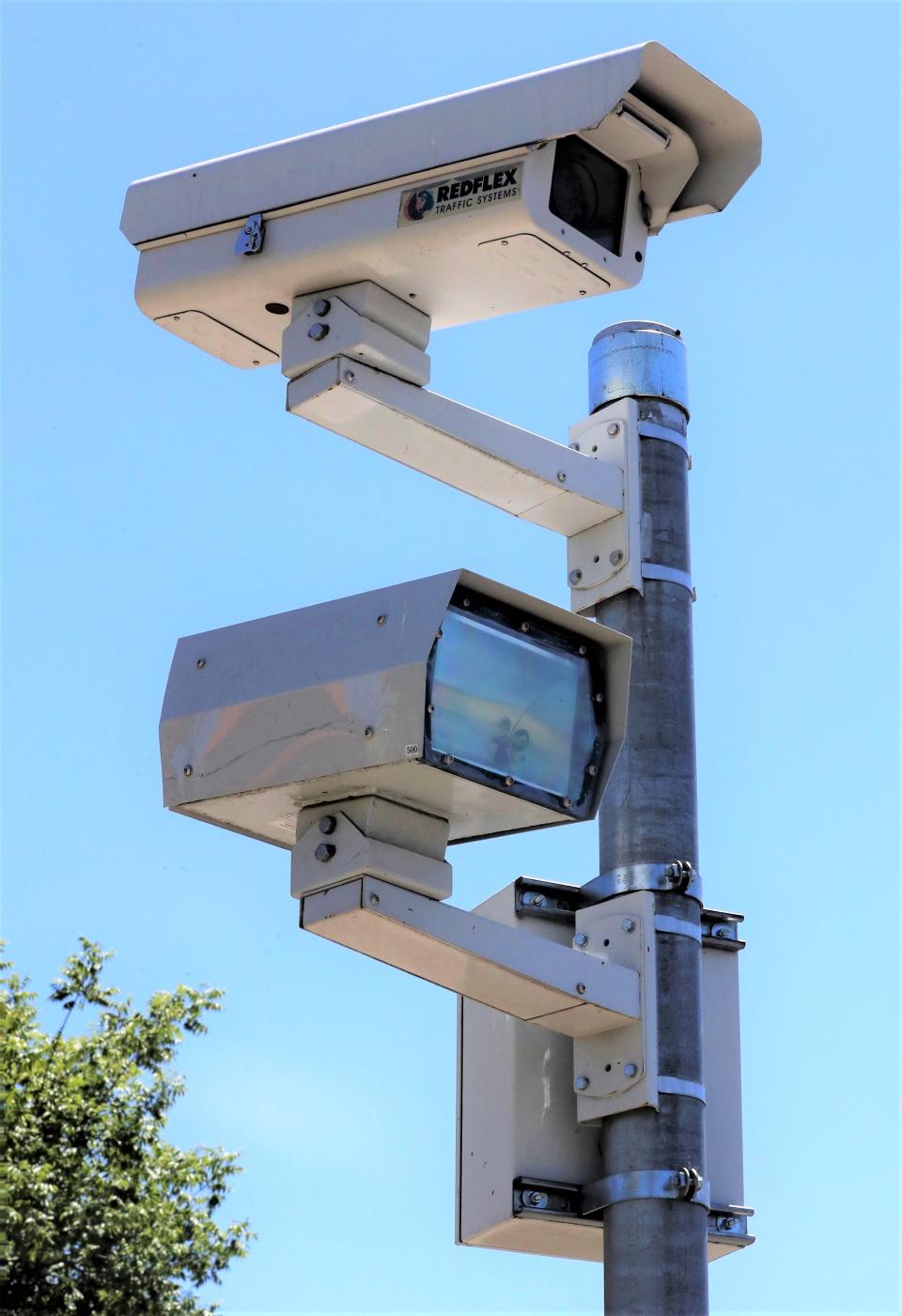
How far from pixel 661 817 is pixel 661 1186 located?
28.3 inches

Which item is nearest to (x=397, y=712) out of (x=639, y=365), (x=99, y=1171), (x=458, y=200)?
(x=458, y=200)

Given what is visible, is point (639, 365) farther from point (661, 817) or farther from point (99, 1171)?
point (99, 1171)

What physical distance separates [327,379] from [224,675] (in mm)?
631

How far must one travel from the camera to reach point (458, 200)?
12.0 feet

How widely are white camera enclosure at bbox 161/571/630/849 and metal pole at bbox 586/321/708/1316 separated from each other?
1.95 feet

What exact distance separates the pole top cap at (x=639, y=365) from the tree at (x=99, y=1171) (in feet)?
22.6

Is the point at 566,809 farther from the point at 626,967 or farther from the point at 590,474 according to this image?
the point at 590,474

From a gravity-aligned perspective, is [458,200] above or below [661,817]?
above

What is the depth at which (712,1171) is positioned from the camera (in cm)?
415

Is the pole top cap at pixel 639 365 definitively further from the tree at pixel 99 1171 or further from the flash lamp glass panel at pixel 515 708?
the tree at pixel 99 1171

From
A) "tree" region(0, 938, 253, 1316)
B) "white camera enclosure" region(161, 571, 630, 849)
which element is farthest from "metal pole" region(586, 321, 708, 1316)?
"tree" region(0, 938, 253, 1316)

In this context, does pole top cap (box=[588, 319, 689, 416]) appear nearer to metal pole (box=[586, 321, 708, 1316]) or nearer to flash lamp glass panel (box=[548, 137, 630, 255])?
metal pole (box=[586, 321, 708, 1316])

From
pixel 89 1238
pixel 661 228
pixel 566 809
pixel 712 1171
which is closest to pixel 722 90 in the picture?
pixel 661 228

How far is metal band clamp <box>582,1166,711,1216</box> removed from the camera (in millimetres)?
3777
